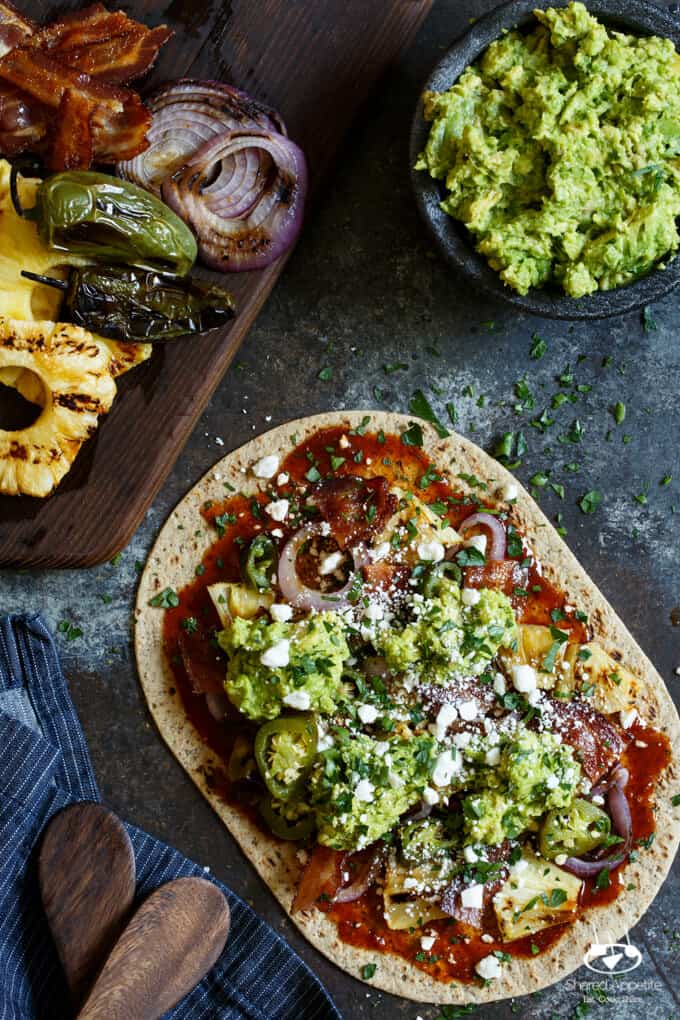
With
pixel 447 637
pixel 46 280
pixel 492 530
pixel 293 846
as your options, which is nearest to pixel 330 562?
pixel 447 637

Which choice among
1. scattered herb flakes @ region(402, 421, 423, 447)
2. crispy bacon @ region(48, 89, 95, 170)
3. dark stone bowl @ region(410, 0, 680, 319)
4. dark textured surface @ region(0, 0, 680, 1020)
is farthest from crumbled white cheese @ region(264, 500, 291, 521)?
crispy bacon @ region(48, 89, 95, 170)

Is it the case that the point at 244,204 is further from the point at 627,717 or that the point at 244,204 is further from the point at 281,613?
the point at 627,717

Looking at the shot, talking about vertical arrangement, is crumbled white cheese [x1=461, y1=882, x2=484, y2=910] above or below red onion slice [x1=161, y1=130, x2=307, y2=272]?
below

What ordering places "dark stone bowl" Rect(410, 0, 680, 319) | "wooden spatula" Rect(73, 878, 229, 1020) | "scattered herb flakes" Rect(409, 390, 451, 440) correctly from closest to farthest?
"dark stone bowl" Rect(410, 0, 680, 319) → "wooden spatula" Rect(73, 878, 229, 1020) → "scattered herb flakes" Rect(409, 390, 451, 440)

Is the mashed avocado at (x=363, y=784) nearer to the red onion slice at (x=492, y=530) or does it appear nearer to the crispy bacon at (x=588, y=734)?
the crispy bacon at (x=588, y=734)

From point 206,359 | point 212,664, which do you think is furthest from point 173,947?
point 206,359

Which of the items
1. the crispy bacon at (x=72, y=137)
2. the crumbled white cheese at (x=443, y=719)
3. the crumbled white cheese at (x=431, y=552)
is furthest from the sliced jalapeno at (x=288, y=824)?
the crispy bacon at (x=72, y=137)

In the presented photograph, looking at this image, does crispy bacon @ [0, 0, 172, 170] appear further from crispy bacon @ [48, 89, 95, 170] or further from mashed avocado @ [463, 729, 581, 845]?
mashed avocado @ [463, 729, 581, 845]
